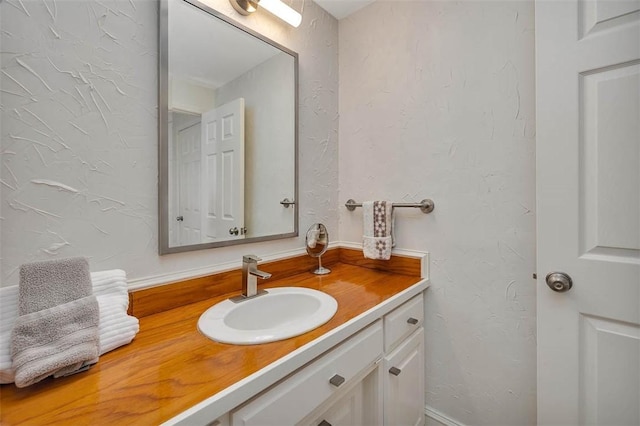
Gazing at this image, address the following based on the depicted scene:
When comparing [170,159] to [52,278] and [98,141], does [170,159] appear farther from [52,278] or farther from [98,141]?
[52,278]

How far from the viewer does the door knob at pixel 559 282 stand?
90 centimetres

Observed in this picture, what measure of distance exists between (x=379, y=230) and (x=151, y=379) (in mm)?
994

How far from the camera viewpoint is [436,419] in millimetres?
1279

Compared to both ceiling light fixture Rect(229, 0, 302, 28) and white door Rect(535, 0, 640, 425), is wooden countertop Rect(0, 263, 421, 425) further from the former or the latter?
ceiling light fixture Rect(229, 0, 302, 28)

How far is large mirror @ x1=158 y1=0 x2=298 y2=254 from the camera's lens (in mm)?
943

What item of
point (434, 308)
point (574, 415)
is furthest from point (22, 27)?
point (574, 415)

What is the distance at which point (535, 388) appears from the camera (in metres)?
1.06

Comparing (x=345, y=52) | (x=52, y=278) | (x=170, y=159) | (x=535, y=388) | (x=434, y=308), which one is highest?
(x=345, y=52)

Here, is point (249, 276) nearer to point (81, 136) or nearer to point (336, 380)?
point (336, 380)

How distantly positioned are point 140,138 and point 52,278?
446mm

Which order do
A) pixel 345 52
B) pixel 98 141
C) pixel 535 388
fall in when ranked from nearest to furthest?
pixel 98 141 → pixel 535 388 → pixel 345 52

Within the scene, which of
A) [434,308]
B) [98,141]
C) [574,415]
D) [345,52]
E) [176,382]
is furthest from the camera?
[345,52]

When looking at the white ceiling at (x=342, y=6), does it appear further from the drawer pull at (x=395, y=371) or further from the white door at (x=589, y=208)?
the drawer pull at (x=395, y=371)

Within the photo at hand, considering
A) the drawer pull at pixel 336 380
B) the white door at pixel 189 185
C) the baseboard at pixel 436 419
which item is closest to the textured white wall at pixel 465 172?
the baseboard at pixel 436 419
